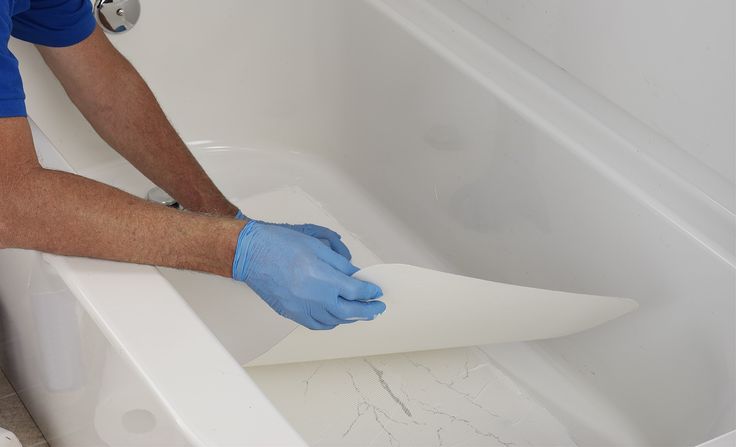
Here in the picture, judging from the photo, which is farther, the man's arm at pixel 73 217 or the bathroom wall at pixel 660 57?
the bathroom wall at pixel 660 57

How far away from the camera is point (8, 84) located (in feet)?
3.24

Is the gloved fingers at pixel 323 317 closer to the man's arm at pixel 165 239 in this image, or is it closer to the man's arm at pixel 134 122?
the man's arm at pixel 165 239

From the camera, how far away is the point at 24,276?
3.57 ft

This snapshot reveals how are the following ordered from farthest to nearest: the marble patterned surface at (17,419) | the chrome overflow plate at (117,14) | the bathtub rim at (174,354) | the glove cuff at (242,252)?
the chrome overflow plate at (117,14)
the marble patterned surface at (17,419)
the glove cuff at (242,252)
the bathtub rim at (174,354)

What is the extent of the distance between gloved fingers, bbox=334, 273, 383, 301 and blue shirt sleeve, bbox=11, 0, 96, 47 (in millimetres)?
A: 560

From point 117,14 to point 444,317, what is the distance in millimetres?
828

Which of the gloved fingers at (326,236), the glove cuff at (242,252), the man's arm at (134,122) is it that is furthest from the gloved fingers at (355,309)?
the man's arm at (134,122)

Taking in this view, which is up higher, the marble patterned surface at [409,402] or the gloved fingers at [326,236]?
the gloved fingers at [326,236]

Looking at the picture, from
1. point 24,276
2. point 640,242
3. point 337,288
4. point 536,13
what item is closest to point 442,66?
point 536,13

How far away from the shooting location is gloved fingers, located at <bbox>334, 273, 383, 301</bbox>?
1039 millimetres

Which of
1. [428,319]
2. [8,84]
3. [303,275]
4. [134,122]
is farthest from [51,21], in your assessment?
[428,319]

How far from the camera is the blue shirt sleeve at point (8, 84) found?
0.98m

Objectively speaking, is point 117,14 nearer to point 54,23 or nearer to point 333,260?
point 54,23

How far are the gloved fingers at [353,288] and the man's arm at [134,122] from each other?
398 mm
